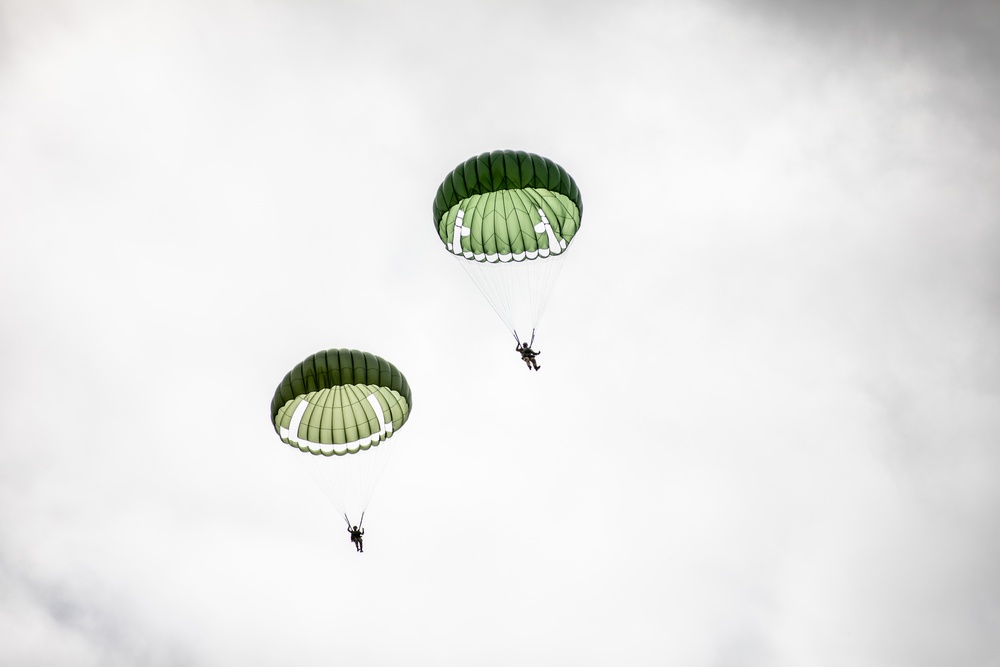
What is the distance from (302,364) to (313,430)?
2605mm

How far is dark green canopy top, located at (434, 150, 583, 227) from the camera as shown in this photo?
2656cm

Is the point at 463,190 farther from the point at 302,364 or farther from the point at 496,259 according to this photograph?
the point at 302,364

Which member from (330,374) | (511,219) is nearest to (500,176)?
(511,219)

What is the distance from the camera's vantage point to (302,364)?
27.5 m

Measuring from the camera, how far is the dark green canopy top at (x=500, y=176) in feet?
87.1

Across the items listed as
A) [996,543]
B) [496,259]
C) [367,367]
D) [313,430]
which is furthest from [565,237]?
[996,543]

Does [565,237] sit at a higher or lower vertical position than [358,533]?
higher

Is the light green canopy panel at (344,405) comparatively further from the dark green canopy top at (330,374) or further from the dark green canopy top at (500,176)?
the dark green canopy top at (500,176)

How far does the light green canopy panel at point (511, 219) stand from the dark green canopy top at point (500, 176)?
0.04m

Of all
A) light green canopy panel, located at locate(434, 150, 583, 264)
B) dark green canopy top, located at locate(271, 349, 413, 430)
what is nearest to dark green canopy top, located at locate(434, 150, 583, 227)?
light green canopy panel, located at locate(434, 150, 583, 264)

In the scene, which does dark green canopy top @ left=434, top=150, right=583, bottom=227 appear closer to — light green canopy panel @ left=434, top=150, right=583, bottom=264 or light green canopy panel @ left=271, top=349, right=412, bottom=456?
light green canopy panel @ left=434, top=150, right=583, bottom=264

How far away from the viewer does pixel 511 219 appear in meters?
28.9

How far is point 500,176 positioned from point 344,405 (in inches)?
332

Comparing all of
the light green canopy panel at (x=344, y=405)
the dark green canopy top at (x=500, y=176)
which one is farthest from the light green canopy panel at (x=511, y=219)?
the light green canopy panel at (x=344, y=405)
